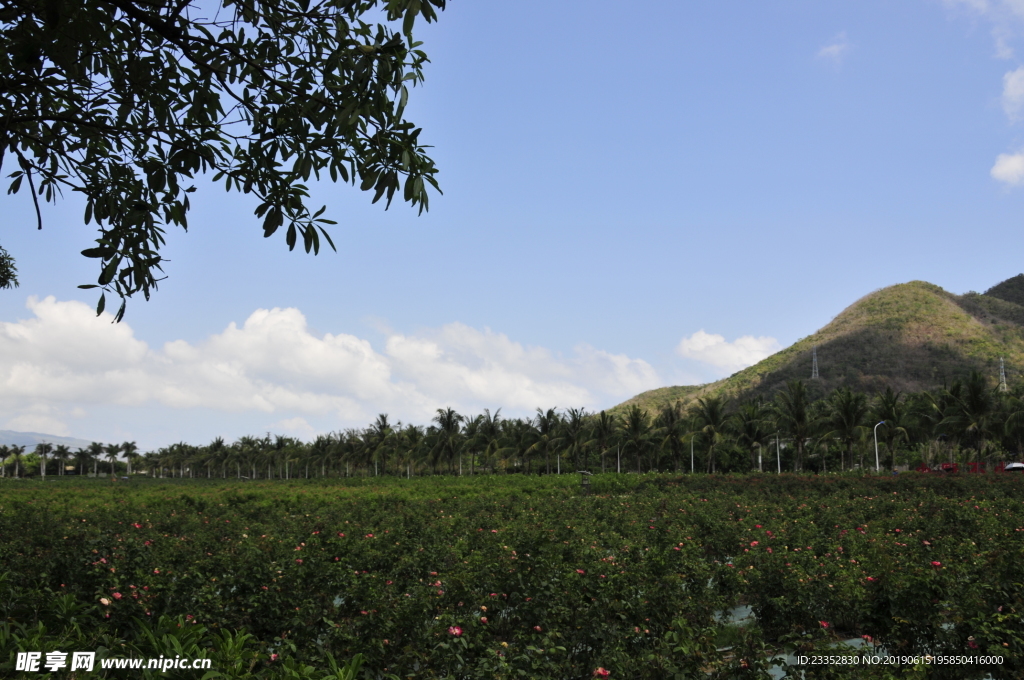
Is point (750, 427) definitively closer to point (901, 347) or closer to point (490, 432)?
point (490, 432)

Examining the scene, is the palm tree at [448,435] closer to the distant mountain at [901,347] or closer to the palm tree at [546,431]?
the palm tree at [546,431]

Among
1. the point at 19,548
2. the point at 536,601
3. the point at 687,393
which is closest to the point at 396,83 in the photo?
the point at 536,601

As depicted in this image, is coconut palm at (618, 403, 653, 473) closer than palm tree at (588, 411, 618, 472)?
Yes

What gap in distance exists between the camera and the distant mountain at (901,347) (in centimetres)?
9625

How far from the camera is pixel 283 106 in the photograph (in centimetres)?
534

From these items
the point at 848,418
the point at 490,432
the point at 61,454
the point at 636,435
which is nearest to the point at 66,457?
the point at 61,454

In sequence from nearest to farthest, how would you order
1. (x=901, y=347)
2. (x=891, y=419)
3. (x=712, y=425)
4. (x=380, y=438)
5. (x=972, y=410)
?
(x=972, y=410), (x=891, y=419), (x=712, y=425), (x=380, y=438), (x=901, y=347)

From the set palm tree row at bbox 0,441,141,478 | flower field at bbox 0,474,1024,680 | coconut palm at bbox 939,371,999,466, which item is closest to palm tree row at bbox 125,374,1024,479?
coconut palm at bbox 939,371,999,466

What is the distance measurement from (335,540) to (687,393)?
127 m

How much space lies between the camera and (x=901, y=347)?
10806cm

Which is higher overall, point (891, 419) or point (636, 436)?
point (891, 419)

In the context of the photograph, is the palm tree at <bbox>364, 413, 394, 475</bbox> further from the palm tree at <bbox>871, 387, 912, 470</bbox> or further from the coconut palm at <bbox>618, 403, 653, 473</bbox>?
the palm tree at <bbox>871, 387, 912, 470</bbox>

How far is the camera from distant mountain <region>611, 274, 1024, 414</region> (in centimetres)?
9625

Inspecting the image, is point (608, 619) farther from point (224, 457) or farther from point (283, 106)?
point (224, 457)
